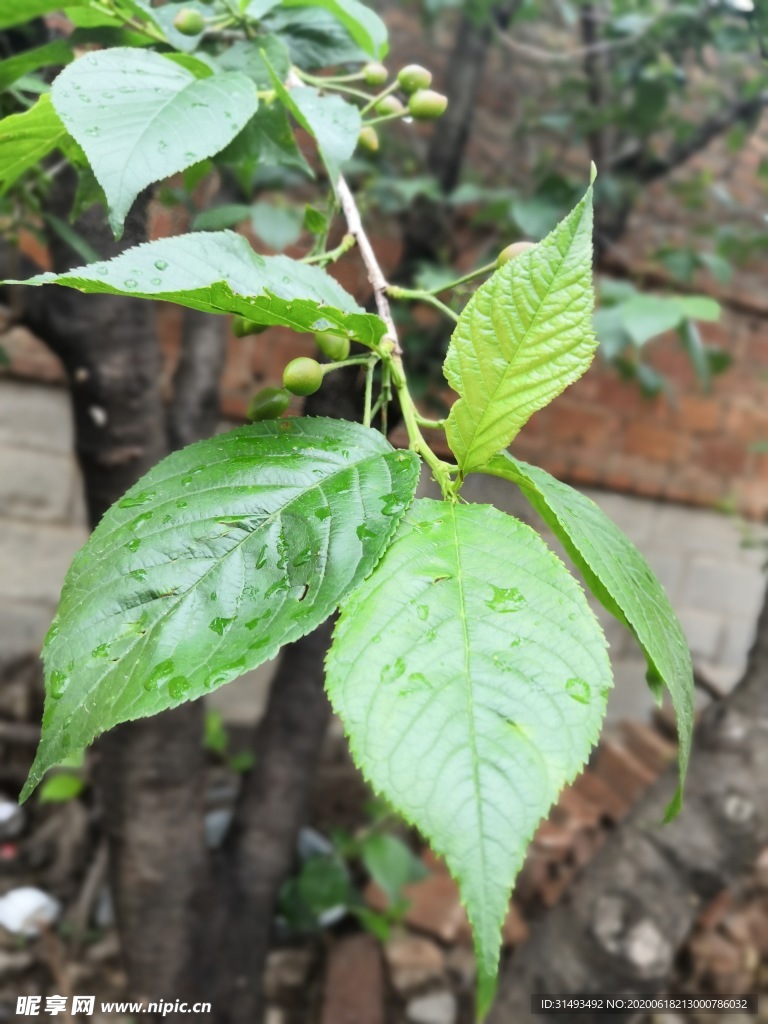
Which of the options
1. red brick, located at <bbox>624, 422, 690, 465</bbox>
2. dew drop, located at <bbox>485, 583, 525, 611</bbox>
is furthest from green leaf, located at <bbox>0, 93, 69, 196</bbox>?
red brick, located at <bbox>624, 422, 690, 465</bbox>

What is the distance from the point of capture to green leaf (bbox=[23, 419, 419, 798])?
0.32 metres

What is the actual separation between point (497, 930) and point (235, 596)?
17 cm

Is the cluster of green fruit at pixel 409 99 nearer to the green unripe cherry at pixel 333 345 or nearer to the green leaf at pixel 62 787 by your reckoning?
the green unripe cherry at pixel 333 345

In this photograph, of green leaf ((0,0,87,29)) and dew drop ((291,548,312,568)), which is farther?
green leaf ((0,0,87,29))

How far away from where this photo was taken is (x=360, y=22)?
0.58 metres

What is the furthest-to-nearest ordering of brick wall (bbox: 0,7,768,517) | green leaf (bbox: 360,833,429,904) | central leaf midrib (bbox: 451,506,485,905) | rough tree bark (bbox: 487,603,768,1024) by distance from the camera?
brick wall (bbox: 0,7,768,517)
green leaf (bbox: 360,833,429,904)
rough tree bark (bbox: 487,603,768,1024)
central leaf midrib (bbox: 451,506,485,905)

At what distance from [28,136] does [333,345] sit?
234 mm

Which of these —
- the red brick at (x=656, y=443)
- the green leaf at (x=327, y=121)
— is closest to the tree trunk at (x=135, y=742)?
the green leaf at (x=327, y=121)

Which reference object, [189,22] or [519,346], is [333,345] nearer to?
[519,346]

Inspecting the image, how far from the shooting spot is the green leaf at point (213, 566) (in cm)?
32

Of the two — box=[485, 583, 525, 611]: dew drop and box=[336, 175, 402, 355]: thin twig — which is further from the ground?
box=[336, 175, 402, 355]: thin twig

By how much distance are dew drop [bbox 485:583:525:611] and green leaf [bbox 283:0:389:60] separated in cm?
47

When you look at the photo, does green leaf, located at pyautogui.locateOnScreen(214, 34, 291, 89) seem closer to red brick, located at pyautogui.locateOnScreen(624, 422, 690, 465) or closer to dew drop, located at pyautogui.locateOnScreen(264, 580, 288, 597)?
dew drop, located at pyautogui.locateOnScreen(264, 580, 288, 597)

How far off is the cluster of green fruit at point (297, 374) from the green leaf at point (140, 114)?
86mm
